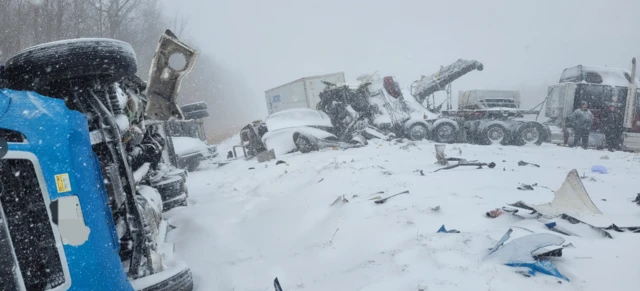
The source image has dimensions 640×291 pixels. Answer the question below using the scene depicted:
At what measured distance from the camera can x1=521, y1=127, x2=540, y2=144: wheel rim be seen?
41.7ft

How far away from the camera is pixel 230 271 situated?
2709 mm

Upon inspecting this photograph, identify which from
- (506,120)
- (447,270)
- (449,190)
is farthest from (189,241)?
(506,120)

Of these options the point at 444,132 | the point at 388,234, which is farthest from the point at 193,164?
the point at 444,132

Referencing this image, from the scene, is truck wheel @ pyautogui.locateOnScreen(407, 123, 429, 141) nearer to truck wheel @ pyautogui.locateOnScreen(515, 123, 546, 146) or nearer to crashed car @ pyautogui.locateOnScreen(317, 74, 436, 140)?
crashed car @ pyautogui.locateOnScreen(317, 74, 436, 140)

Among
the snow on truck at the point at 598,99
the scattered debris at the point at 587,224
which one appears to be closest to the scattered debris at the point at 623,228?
the scattered debris at the point at 587,224

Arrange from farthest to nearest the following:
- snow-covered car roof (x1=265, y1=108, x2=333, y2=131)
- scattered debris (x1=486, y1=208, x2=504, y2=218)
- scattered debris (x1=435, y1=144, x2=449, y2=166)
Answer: snow-covered car roof (x1=265, y1=108, x2=333, y2=131) → scattered debris (x1=435, y1=144, x2=449, y2=166) → scattered debris (x1=486, y1=208, x2=504, y2=218)

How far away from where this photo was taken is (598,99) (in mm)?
12914

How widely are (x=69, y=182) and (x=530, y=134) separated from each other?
46.9 ft

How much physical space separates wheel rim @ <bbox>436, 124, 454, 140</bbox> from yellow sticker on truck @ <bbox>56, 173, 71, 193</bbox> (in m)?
13.2

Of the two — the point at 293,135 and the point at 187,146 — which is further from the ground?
the point at 187,146

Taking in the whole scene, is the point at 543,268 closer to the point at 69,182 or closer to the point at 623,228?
the point at 623,228

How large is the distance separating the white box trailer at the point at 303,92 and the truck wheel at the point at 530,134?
8928 mm

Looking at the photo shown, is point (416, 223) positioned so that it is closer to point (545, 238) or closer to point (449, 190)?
point (545, 238)

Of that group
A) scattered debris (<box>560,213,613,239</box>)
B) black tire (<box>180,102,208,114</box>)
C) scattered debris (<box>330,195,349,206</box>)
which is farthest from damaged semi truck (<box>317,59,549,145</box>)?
scattered debris (<box>560,213,613,239</box>)
